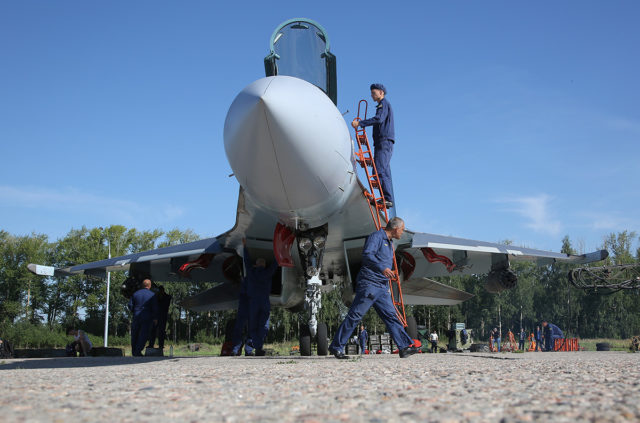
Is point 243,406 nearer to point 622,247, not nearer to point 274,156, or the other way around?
point 274,156

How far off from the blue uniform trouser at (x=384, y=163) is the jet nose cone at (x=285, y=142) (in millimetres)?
1425

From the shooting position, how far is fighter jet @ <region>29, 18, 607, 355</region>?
178 inches

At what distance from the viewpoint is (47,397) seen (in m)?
2.44

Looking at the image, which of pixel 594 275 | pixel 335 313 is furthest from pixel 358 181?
pixel 335 313

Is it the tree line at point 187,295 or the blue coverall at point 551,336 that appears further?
the tree line at point 187,295

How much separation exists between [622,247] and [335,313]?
3118 cm

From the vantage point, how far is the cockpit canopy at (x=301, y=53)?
6633 mm

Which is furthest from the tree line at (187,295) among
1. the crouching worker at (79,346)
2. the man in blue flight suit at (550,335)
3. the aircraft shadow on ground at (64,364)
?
the aircraft shadow on ground at (64,364)

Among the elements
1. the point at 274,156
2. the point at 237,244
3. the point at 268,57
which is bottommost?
the point at 237,244

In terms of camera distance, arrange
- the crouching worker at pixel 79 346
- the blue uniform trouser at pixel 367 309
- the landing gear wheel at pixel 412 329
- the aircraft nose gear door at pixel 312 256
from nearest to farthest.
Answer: the blue uniform trouser at pixel 367 309, the aircraft nose gear door at pixel 312 256, the landing gear wheel at pixel 412 329, the crouching worker at pixel 79 346

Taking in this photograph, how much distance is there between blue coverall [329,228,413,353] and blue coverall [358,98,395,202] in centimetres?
125

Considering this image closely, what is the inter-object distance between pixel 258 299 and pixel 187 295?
111ft

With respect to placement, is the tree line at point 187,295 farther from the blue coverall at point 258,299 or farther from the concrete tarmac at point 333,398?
the concrete tarmac at point 333,398

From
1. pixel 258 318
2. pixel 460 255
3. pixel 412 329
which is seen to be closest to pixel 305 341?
pixel 258 318
